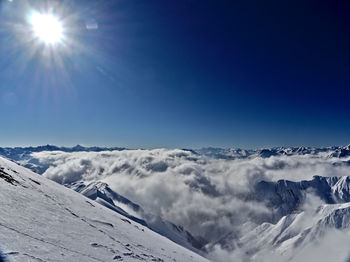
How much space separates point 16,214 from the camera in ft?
34.4

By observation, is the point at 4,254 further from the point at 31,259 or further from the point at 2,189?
the point at 2,189

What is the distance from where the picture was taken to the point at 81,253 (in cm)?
944

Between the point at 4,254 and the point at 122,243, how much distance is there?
8.68 m

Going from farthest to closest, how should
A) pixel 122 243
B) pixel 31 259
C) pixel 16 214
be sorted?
pixel 122 243 → pixel 16 214 → pixel 31 259

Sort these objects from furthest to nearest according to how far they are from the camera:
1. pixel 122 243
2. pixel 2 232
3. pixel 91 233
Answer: pixel 122 243 → pixel 91 233 → pixel 2 232

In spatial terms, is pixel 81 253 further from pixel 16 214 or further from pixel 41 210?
pixel 41 210

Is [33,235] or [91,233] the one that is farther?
[91,233]

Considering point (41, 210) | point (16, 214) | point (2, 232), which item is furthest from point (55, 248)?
point (41, 210)

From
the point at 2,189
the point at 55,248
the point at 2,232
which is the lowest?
the point at 55,248

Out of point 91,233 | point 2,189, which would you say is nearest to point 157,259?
point 91,233

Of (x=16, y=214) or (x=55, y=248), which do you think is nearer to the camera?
(x=55, y=248)

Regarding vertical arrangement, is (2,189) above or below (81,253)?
above

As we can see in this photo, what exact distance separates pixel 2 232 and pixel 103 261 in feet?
13.2

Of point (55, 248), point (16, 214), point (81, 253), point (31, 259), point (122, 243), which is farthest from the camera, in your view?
point (122, 243)
